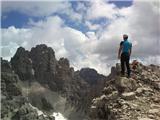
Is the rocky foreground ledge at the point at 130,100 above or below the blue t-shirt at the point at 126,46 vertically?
below

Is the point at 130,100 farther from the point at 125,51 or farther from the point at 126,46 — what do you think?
the point at 126,46

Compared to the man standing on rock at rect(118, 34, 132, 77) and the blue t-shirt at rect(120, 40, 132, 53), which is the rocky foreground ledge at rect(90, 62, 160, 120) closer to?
the man standing on rock at rect(118, 34, 132, 77)

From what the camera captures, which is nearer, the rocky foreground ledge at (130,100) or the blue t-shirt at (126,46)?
the rocky foreground ledge at (130,100)

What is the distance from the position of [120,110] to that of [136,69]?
276 inches

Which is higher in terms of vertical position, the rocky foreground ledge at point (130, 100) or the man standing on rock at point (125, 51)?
the man standing on rock at point (125, 51)

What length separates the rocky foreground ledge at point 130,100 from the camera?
86.4ft

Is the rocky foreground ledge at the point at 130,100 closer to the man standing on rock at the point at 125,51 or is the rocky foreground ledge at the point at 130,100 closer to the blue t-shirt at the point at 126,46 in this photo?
the man standing on rock at the point at 125,51

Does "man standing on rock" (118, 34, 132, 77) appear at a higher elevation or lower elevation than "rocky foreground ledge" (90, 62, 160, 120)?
higher

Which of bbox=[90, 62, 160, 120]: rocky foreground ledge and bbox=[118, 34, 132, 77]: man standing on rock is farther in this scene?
bbox=[118, 34, 132, 77]: man standing on rock

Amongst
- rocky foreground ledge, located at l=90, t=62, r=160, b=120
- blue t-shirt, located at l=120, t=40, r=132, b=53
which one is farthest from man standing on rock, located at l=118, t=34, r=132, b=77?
rocky foreground ledge, located at l=90, t=62, r=160, b=120

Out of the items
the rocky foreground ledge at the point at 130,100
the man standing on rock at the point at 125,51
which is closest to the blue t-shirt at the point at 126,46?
the man standing on rock at the point at 125,51

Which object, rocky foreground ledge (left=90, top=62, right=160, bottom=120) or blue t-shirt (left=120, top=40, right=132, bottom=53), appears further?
blue t-shirt (left=120, top=40, right=132, bottom=53)

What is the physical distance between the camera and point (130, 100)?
1082 inches

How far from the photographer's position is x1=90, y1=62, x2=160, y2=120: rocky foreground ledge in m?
26.3
